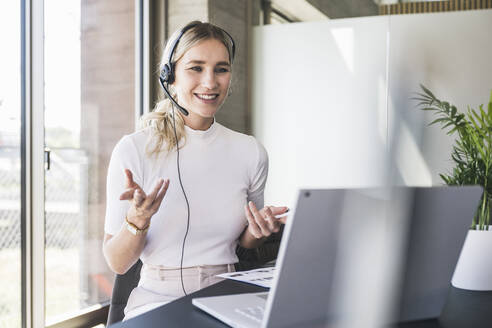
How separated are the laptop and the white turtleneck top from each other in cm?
43

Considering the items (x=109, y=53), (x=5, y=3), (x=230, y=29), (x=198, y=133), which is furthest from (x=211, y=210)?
(x=230, y=29)

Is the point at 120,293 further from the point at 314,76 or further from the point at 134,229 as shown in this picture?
the point at 314,76

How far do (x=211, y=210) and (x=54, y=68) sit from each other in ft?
4.49

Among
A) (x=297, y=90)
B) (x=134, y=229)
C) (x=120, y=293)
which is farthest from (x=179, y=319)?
(x=297, y=90)

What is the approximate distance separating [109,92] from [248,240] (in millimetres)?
1692

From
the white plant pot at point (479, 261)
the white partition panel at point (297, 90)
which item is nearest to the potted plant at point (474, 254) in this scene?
the white plant pot at point (479, 261)

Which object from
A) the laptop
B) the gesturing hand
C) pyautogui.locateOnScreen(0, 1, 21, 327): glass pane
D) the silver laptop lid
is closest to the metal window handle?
pyautogui.locateOnScreen(0, 1, 21, 327): glass pane

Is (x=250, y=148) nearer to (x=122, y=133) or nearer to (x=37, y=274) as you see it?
(x=37, y=274)

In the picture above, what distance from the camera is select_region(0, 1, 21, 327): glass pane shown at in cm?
205

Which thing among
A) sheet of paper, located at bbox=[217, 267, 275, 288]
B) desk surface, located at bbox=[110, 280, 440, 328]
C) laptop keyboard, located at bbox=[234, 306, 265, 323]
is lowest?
sheet of paper, located at bbox=[217, 267, 275, 288]

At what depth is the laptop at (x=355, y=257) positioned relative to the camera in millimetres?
265

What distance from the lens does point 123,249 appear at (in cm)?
117

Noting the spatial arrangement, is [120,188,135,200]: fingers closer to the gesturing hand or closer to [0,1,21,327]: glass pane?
the gesturing hand

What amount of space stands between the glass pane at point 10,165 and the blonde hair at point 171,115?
0.89m
